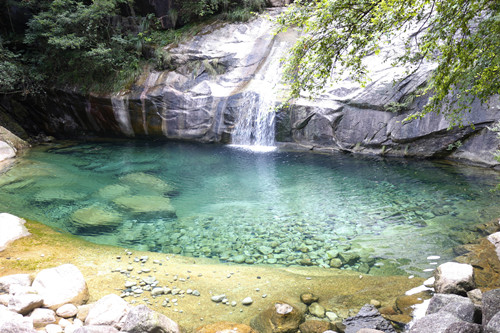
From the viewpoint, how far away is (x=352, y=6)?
3408mm

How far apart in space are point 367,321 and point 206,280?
2164 millimetres

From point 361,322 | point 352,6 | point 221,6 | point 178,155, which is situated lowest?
point 178,155

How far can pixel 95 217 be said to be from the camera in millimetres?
6738

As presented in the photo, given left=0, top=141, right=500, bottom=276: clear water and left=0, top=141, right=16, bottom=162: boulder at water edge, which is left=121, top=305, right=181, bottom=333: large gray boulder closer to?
left=0, top=141, right=500, bottom=276: clear water

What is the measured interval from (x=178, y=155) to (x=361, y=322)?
10.7 metres

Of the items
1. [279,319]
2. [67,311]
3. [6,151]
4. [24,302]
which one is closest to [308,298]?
[279,319]

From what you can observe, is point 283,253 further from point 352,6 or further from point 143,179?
point 143,179

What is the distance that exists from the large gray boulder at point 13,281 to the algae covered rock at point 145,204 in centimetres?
333

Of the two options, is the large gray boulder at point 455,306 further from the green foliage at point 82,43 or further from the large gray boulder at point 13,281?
the green foliage at point 82,43

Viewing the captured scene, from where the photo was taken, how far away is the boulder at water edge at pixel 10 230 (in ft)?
16.6

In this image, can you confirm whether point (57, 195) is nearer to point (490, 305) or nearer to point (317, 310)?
point (317, 310)

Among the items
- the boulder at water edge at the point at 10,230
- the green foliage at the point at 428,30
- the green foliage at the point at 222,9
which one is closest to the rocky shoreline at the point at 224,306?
the boulder at water edge at the point at 10,230

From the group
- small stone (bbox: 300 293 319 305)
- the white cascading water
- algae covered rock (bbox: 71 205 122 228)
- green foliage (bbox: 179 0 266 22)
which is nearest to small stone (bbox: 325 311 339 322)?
small stone (bbox: 300 293 319 305)

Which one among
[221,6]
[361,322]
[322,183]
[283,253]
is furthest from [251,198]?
[221,6]
